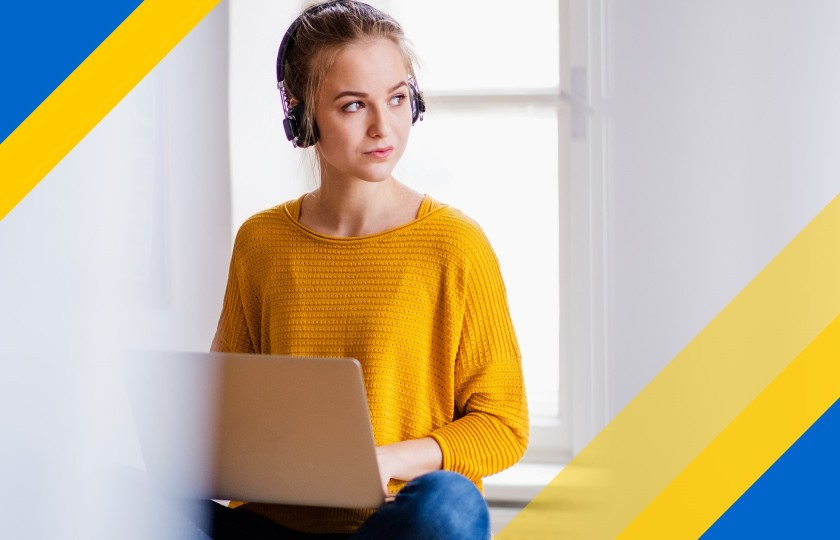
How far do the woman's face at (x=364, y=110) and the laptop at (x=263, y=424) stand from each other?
352 millimetres

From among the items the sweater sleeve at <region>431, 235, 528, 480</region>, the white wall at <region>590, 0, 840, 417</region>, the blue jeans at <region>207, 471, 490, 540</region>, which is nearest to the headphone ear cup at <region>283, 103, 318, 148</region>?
the sweater sleeve at <region>431, 235, 528, 480</region>

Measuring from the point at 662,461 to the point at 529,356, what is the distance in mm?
350

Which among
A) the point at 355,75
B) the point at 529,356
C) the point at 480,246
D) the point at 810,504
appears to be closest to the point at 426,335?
the point at 480,246

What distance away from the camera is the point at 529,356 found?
2.15 meters

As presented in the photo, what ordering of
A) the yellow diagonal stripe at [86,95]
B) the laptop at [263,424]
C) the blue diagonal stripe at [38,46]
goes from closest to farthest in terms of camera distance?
the laptop at [263,424] → the blue diagonal stripe at [38,46] → the yellow diagonal stripe at [86,95]

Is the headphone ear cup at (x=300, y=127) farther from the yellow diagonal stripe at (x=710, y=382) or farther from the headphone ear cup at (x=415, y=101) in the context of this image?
the yellow diagonal stripe at (x=710, y=382)

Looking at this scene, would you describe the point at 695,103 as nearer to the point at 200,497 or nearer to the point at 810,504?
the point at 810,504

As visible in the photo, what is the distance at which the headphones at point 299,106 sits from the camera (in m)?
1.31

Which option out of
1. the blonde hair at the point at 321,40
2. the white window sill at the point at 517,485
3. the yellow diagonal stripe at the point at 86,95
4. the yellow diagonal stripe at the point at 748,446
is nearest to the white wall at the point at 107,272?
the yellow diagonal stripe at the point at 86,95

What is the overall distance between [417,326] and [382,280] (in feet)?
0.24

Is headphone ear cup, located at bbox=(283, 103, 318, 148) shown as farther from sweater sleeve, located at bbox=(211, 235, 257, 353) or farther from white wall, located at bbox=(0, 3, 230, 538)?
white wall, located at bbox=(0, 3, 230, 538)

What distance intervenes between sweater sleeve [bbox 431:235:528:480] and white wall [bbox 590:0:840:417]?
2.09ft

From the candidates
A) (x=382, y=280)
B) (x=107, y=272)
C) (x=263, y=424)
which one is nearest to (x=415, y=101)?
(x=382, y=280)

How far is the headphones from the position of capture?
1.31 meters
